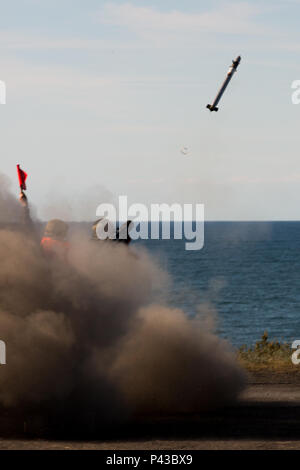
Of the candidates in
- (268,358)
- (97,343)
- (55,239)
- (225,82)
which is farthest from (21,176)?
(268,358)

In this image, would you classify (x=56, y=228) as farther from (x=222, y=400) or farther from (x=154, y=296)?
(x=222, y=400)

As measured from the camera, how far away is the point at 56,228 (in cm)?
1410

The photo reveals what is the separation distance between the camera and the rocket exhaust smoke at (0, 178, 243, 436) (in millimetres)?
12289

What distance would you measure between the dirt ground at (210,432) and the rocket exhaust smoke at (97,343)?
502mm

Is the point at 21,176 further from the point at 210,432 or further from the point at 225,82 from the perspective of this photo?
the point at 225,82

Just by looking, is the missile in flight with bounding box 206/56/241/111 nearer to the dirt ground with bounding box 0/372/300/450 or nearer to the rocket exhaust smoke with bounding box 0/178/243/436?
the rocket exhaust smoke with bounding box 0/178/243/436

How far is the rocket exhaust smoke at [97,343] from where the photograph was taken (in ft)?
40.3

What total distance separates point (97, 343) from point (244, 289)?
214ft

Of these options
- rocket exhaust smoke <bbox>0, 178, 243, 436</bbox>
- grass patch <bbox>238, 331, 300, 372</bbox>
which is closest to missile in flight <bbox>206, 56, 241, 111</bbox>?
grass patch <bbox>238, 331, 300, 372</bbox>

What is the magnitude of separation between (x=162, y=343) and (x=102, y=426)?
2.61 metres

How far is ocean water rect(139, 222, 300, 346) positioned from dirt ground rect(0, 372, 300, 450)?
318cm

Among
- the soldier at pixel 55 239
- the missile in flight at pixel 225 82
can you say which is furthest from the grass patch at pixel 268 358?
the soldier at pixel 55 239

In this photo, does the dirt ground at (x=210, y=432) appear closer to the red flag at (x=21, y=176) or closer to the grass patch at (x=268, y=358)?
the grass patch at (x=268, y=358)

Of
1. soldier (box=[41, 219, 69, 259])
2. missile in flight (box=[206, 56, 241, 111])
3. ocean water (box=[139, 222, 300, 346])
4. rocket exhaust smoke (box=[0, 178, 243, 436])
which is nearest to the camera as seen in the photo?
rocket exhaust smoke (box=[0, 178, 243, 436])
